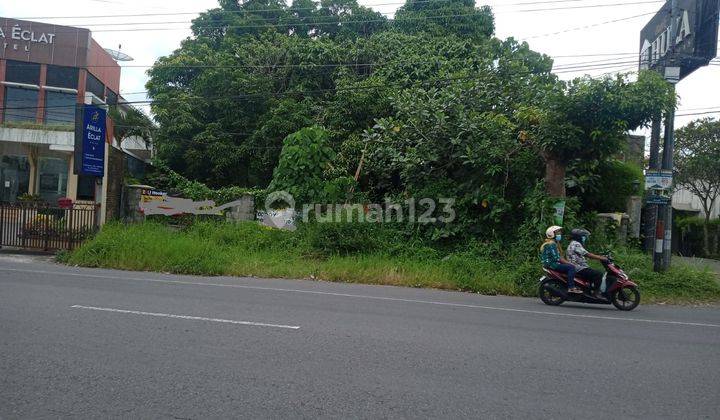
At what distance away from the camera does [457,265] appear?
12922mm

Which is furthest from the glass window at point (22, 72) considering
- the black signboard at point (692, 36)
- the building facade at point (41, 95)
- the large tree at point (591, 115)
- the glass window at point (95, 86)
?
the black signboard at point (692, 36)

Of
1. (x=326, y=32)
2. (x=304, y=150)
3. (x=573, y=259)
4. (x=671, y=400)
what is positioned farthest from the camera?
(x=326, y=32)

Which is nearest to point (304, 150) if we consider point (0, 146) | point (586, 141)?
point (586, 141)

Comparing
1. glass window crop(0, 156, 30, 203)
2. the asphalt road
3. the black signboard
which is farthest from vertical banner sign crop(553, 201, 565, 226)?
glass window crop(0, 156, 30, 203)

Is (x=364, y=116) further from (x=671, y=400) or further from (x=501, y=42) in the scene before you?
(x=671, y=400)

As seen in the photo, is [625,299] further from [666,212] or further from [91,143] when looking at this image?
[91,143]

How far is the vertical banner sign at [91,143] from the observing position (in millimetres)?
15688

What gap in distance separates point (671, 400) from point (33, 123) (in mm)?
31595

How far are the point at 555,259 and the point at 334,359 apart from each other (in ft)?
20.2

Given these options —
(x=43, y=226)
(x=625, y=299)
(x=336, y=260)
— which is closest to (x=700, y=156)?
(x=625, y=299)

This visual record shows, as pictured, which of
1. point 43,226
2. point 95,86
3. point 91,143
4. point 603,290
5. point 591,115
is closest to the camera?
point 603,290

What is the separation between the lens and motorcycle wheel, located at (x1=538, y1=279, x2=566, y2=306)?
1016 centimetres

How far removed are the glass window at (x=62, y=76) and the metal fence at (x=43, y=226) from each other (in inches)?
675

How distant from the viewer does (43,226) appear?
602 inches
